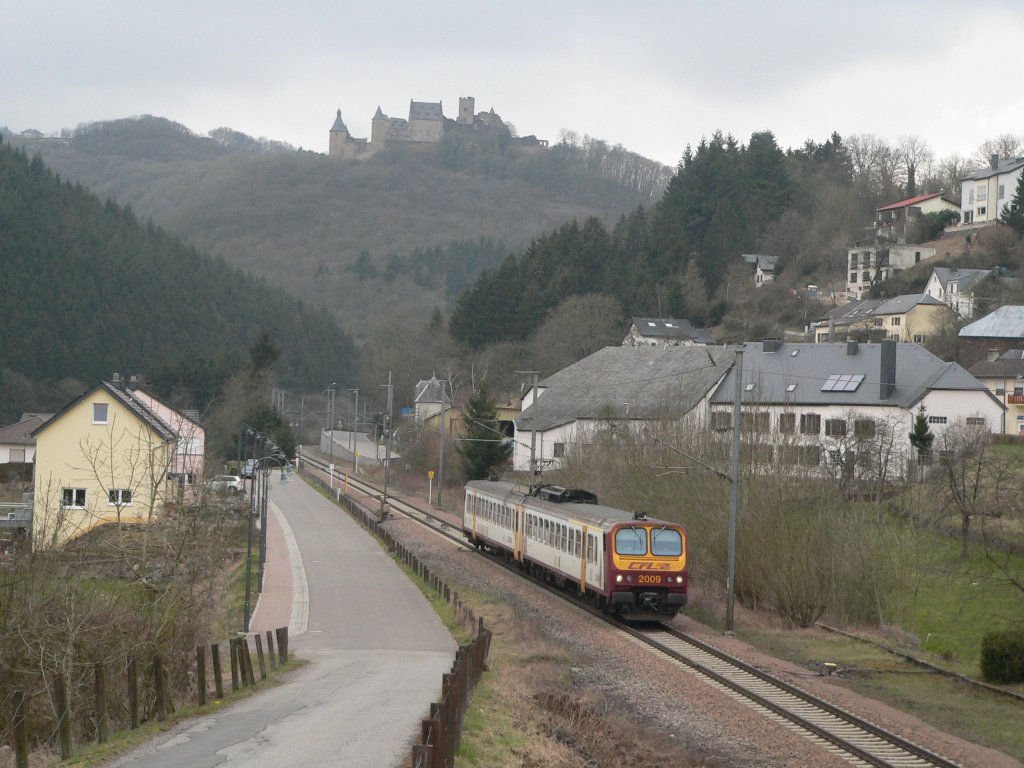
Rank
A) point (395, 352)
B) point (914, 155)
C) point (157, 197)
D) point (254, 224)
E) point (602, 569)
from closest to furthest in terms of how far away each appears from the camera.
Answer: point (602, 569) < point (395, 352) < point (914, 155) < point (254, 224) < point (157, 197)

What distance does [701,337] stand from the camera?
9219 centimetres

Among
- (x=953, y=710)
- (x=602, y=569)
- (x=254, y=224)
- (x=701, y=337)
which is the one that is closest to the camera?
(x=953, y=710)

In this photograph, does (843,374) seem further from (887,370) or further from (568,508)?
(568,508)

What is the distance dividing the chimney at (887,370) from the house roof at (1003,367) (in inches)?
507

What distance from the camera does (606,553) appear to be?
1007 inches

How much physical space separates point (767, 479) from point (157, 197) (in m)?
173

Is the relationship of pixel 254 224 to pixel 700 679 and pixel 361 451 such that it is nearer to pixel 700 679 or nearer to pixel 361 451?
pixel 361 451

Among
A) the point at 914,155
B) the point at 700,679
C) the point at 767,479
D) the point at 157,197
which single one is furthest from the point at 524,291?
the point at 157,197

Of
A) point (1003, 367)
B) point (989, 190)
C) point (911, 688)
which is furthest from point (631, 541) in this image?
point (989, 190)

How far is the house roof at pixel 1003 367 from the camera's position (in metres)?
66.0

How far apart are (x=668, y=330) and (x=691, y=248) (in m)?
15.6

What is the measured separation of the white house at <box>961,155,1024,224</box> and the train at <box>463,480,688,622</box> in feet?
259

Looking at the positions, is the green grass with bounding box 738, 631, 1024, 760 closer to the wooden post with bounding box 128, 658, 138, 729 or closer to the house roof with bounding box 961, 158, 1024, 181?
the wooden post with bounding box 128, 658, 138, 729

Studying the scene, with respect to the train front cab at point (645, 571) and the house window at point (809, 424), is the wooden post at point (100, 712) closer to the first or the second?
the train front cab at point (645, 571)
